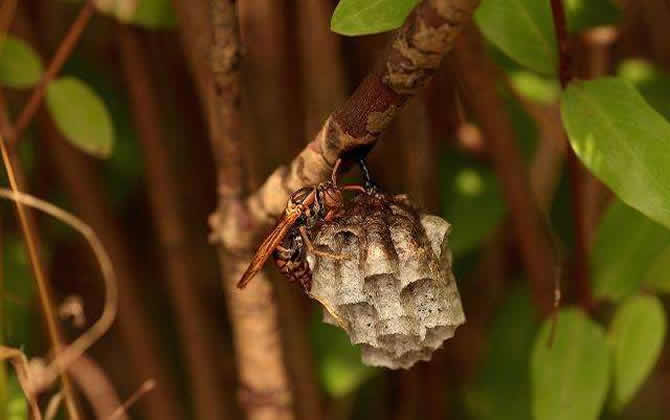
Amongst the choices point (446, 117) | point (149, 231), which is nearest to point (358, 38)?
point (446, 117)

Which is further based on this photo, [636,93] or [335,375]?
[335,375]

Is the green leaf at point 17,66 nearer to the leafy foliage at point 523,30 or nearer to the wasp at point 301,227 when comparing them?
the wasp at point 301,227

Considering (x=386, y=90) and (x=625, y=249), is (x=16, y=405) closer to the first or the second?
(x=386, y=90)

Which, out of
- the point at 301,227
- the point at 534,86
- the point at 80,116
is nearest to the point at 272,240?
the point at 301,227

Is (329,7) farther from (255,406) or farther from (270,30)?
(255,406)

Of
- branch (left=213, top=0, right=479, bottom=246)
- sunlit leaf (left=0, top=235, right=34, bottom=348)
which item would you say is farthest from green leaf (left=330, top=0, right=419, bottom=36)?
sunlit leaf (left=0, top=235, right=34, bottom=348)

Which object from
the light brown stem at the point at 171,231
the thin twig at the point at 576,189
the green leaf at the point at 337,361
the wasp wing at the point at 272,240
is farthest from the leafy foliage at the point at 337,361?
the wasp wing at the point at 272,240
